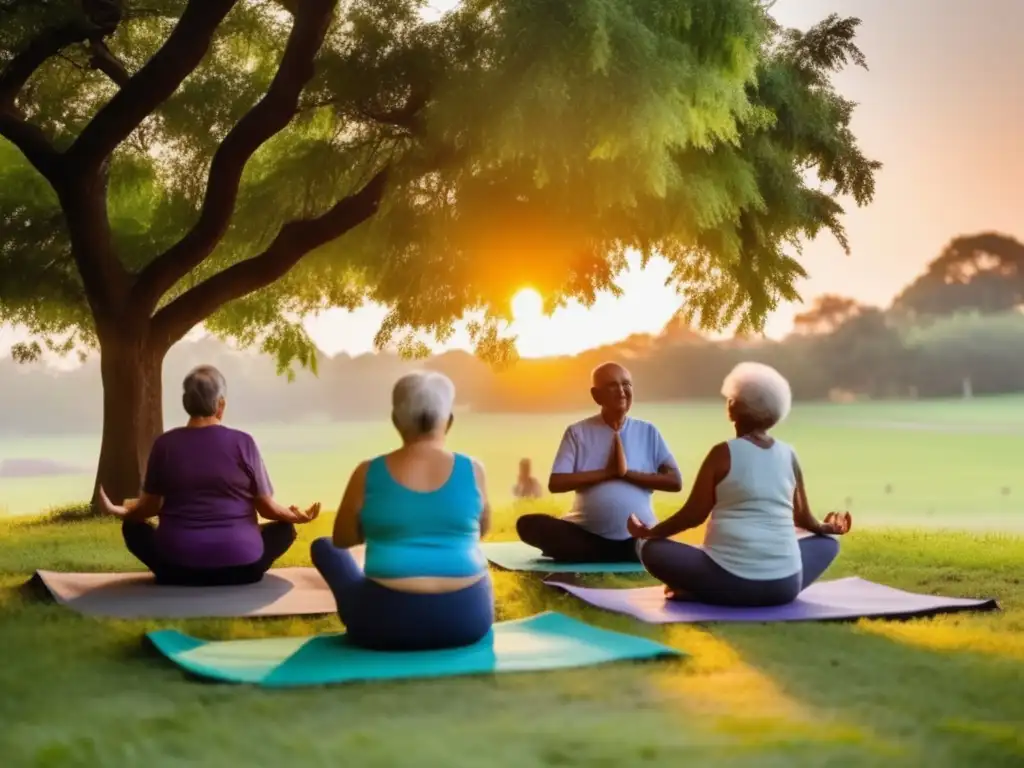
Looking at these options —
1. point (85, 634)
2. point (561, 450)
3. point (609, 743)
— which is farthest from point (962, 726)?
point (561, 450)

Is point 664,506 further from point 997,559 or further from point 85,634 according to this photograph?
point 85,634

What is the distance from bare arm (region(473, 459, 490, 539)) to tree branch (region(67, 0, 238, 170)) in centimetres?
552

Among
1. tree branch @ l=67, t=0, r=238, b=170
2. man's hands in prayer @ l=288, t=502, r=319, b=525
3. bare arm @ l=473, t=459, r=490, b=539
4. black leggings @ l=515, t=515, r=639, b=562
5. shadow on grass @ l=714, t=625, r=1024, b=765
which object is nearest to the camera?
shadow on grass @ l=714, t=625, r=1024, b=765

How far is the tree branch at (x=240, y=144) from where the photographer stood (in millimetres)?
9086

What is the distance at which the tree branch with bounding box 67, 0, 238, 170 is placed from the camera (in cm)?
879

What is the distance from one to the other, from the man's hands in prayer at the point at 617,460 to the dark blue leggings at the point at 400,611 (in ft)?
7.92

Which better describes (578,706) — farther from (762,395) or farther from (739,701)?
(762,395)

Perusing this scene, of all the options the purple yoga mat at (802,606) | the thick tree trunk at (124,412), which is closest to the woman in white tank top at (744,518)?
the purple yoga mat at (802,606)

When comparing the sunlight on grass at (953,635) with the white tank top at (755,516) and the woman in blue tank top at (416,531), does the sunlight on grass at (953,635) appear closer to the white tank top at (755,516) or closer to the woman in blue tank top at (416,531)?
the white tank top at (755,516)

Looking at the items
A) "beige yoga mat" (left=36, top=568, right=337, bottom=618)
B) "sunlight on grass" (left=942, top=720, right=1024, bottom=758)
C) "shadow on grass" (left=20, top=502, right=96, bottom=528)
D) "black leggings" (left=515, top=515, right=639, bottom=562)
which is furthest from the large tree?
"sunlight on grass" (left=942, top=720, right=1024, bottom=758)

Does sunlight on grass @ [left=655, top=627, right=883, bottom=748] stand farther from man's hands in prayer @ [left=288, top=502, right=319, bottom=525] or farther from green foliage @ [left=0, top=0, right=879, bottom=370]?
green foliage @ [left=0, top=0, right=879, bottom=370]

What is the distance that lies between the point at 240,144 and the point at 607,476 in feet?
14.9

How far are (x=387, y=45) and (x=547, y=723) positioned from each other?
7374 mm

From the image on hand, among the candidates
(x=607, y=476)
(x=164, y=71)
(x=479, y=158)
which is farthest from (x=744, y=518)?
(x=164, y=71)
